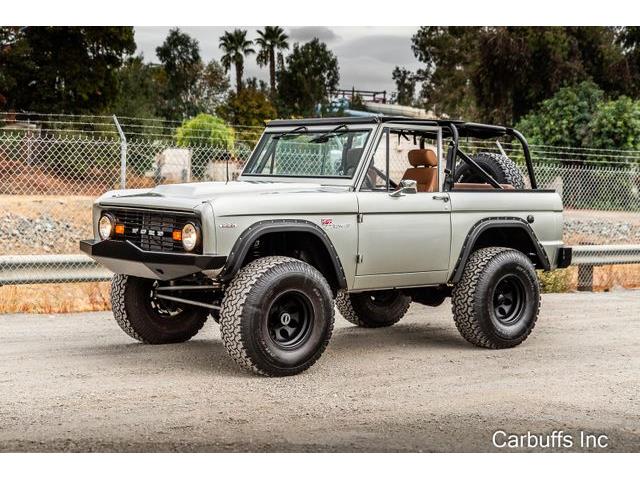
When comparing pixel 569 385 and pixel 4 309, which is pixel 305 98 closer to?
pixel 4 309

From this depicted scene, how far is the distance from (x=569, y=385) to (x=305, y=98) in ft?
31.5

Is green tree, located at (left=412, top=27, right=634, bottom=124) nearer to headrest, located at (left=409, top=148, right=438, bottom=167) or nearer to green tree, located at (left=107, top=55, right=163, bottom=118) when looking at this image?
green tree, located at (left=107, top=55, right=163, bottom=118)

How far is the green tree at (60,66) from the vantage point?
28625 millimetres

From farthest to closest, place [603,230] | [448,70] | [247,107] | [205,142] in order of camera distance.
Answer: [448,70] < [205,142] < [247,107] < [603,230]

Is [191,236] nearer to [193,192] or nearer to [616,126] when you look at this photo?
[193,192]

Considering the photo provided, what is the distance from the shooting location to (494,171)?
933 cm

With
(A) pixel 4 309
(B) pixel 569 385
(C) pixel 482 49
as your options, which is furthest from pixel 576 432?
(C) pixel 482 49

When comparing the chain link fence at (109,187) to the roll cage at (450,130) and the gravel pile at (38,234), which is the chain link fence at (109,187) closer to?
the gravel pile at (38,234)

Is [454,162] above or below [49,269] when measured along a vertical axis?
above

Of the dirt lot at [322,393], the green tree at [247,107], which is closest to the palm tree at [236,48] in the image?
the green tree at [247,107]

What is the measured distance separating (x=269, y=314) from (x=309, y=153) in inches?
78.8

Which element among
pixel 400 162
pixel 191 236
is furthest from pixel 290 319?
pixel 400 162

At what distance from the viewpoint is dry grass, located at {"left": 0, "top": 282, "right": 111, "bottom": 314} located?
394 inches

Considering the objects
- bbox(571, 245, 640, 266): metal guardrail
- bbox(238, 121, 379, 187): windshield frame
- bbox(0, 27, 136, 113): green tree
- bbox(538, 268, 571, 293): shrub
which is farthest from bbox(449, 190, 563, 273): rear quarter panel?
bbox(0, 27, 136, 113): green tree
